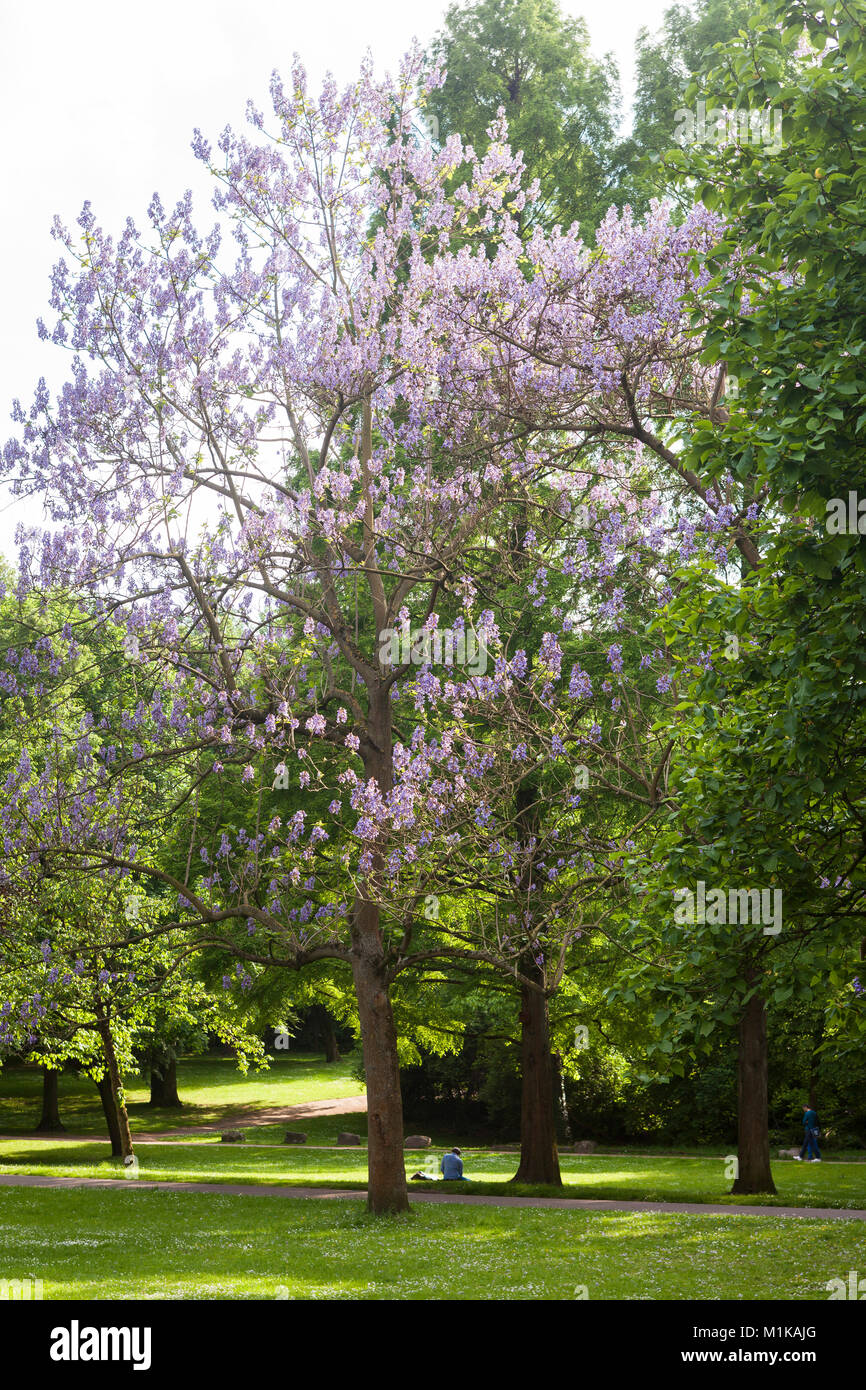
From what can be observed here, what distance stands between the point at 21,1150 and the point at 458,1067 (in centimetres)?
1224

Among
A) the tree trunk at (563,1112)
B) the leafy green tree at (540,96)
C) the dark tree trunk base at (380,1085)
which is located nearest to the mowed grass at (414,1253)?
the dark tree trunk base at (380,1085)

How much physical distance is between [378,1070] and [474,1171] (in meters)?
12.6

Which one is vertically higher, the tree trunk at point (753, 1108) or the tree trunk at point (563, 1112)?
the tree trunk at point (753, 1108)

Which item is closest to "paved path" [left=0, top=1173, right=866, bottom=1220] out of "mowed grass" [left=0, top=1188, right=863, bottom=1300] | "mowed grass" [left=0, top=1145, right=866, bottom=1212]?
"mowed grass" [left=0, top=1145, right=866, bottom=1212]

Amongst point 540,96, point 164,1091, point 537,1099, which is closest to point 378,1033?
point 537,1099

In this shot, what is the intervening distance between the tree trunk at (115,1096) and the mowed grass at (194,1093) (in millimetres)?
9189

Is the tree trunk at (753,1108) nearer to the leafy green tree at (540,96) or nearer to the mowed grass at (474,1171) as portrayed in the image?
the mowed grass at (474,1171)

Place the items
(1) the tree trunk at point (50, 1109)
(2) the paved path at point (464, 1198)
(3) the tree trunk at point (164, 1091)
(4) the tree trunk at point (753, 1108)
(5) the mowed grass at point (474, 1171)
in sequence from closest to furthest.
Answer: (2) the paved path at point (464, 1198)
(4) the tree trunk at point (753, 1108)
(5) the mowed grass at point (474, 1171)
(1) the tree trunk at point (50, 1109)
(3) the tree trunk at point (164, 1091)

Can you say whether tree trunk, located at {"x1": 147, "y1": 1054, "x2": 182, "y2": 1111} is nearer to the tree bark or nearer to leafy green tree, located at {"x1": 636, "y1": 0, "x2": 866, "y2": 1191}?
the tree bark

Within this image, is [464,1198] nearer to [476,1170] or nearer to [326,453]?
[476,1170]

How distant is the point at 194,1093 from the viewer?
47.2 meters

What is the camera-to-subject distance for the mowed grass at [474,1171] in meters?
19.8
